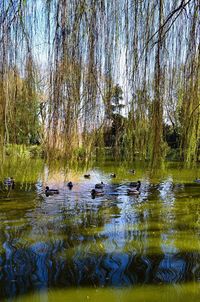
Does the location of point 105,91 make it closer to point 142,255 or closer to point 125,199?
point 142,255

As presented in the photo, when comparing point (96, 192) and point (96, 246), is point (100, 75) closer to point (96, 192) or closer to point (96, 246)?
point (96, 246)

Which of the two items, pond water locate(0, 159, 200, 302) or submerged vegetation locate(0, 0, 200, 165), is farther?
pond water locate(0, 159, 200, 302)

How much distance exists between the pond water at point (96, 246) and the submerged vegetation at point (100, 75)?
3.2 inches

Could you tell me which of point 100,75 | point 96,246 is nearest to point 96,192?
point 96,246

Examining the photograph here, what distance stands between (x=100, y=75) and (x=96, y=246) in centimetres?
386

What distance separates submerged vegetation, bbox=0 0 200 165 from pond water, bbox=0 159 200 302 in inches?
3.2

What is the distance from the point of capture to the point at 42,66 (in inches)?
42.6

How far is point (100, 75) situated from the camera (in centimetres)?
108

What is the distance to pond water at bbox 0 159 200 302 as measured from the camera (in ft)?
11.2

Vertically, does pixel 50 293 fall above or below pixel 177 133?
below

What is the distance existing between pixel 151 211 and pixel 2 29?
6.03 metres

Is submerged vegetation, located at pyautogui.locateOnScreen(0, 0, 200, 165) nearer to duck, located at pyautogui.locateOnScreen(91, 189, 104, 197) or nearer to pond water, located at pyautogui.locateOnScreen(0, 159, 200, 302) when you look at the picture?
pond water, located at pyautogui.locateOnScreen(0, 159, 200, 302)

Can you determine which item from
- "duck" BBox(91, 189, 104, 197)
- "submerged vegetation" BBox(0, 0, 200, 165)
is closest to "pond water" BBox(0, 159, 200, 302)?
"submerged vegetation" BBox(0, 0, 200, 165)

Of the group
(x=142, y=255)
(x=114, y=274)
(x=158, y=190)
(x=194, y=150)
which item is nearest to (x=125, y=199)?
(x=158, y=190)
